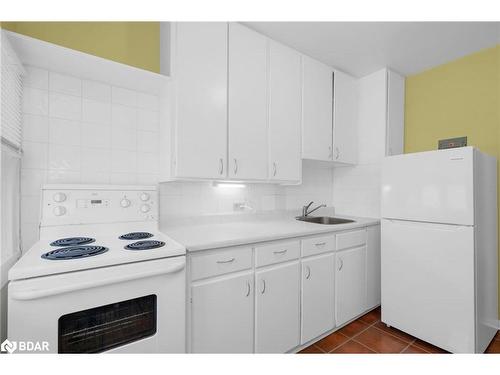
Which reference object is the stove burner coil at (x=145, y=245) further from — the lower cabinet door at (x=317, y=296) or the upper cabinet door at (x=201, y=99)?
the lower cabinet door at (x=317, y=296)

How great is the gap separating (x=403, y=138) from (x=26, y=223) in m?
3.36

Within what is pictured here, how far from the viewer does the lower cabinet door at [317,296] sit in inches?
72.6

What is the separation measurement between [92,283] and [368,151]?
2.65 meters

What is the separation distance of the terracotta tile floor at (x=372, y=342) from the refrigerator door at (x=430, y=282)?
0.07 m

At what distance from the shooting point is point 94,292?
99 cm

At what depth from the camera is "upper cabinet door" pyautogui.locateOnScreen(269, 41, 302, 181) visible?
206 cm

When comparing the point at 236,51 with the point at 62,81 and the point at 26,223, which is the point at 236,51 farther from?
the point at 26,223

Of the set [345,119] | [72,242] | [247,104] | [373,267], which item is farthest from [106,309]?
[345,119]

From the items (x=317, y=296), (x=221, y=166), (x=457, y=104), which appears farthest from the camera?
(x=457, y=104)

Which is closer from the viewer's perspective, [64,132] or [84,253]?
[84,253]

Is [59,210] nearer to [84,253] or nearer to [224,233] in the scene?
[84,253]


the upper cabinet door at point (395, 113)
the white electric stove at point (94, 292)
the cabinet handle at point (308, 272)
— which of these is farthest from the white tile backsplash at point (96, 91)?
the upper cabinet door at point (395, 113)

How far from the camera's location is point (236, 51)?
1.86 meters
